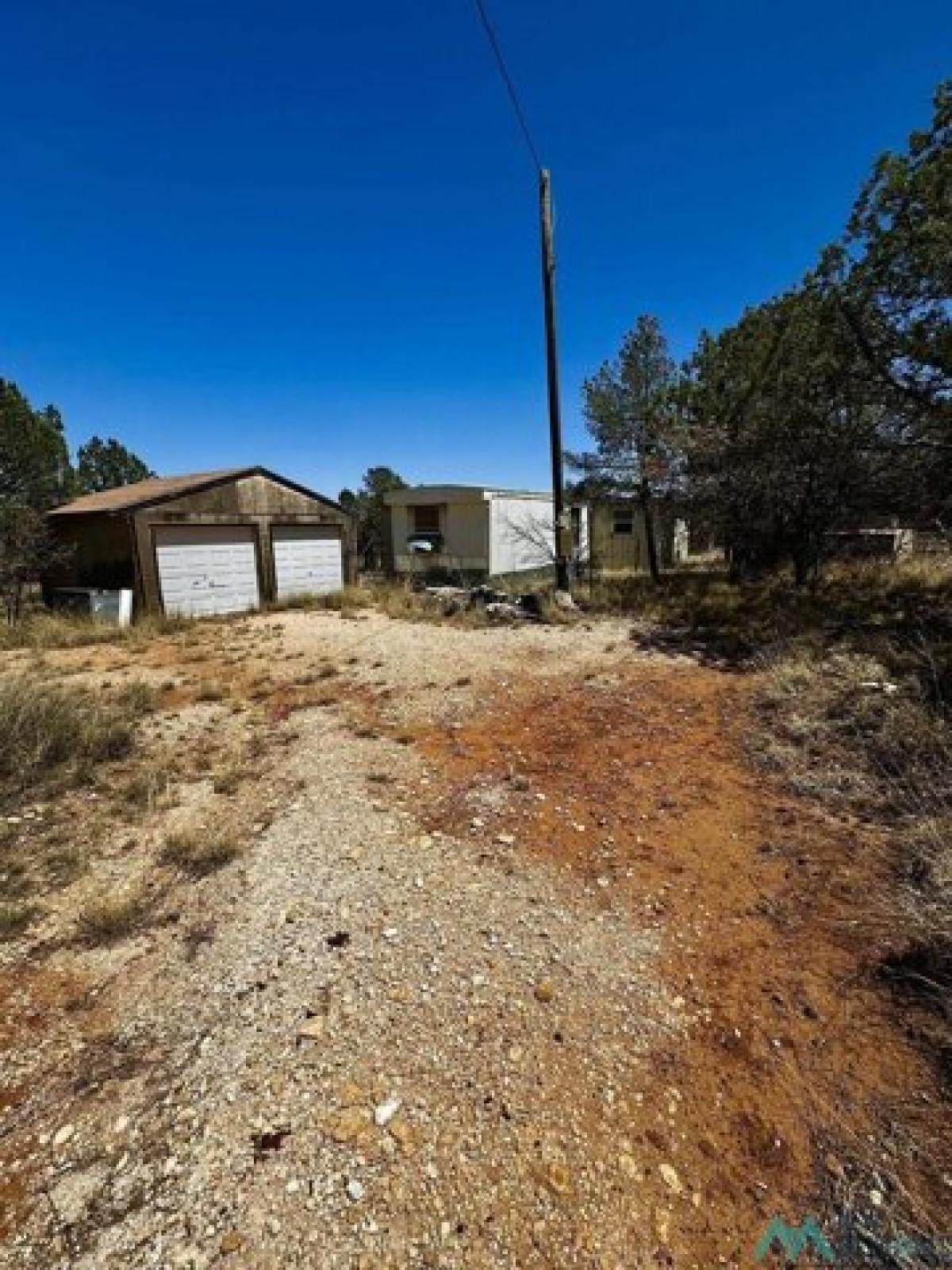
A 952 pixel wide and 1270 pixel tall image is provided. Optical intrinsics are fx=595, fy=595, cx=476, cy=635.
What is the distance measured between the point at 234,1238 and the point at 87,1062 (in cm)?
102

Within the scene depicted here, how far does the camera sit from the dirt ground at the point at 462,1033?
1.79m

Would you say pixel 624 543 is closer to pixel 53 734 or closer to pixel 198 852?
pixel 53 734

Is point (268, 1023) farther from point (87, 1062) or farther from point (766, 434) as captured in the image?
point (766, 434)

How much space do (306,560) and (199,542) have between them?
2.78 metres

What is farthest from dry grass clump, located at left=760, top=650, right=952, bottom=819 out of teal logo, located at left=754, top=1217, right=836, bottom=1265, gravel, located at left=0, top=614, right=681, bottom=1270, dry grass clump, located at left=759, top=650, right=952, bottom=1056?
teal logo, located at left=754, top=1217, right=836, bottom=1265

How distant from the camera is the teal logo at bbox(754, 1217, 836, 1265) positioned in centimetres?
173

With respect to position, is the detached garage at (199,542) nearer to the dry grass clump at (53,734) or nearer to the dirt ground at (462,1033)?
the dry grass clump at (53,734)

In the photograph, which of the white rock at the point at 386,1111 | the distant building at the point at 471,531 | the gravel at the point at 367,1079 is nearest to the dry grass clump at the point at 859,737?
the gravel at the point at 367,1079

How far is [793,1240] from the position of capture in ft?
5.80

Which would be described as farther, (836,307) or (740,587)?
(740,587)

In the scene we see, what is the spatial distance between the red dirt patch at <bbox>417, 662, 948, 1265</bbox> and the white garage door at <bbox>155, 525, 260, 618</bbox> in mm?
8687

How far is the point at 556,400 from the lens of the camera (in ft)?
37.2

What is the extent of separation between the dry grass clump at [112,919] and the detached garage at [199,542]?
9676mm

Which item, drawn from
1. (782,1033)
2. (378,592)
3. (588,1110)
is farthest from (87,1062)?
(378,592)
